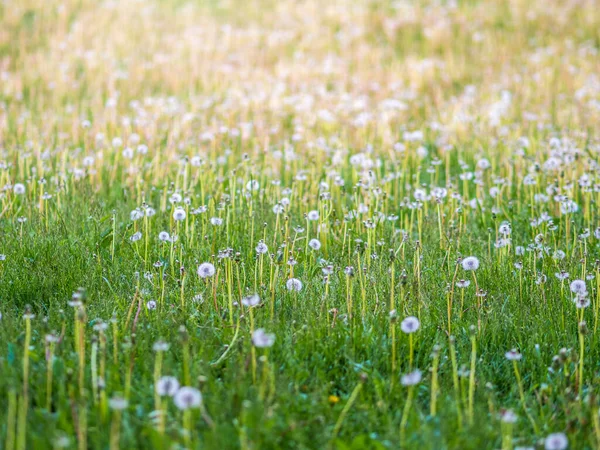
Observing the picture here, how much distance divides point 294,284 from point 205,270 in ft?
1.50

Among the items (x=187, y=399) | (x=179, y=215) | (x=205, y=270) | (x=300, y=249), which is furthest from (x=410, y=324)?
(x=179, y=215)

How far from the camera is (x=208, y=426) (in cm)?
225

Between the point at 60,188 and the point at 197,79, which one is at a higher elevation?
the point at 197,79

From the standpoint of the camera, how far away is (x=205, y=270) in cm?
325

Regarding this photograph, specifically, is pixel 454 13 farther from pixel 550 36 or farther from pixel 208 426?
pixel 208 426

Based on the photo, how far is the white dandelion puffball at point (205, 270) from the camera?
3.22 m

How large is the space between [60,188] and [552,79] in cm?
657

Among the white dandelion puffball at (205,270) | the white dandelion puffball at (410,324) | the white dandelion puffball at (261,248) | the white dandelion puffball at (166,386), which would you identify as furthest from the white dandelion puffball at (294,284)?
the white dandelion puffball at (166,386)

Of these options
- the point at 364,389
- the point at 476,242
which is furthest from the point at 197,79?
the point at 364,389

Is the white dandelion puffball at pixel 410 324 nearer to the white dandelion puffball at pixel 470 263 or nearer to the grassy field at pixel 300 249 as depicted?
the grassy field at pixel 300 249

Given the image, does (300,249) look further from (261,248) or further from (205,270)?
(205,270)

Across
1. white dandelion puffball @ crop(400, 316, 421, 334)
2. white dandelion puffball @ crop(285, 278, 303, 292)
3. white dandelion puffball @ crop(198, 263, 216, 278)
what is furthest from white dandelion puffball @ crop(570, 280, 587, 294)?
white dandelion puffball @ crop(198, 263, 216, 278)

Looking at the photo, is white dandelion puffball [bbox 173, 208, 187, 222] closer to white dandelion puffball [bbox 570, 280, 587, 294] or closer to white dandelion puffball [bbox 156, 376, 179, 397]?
white dandelion puffball [bbox 156, 376, 179, 397]

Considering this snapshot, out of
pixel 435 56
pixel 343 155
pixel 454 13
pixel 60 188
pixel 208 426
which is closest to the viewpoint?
pixel 208 426
